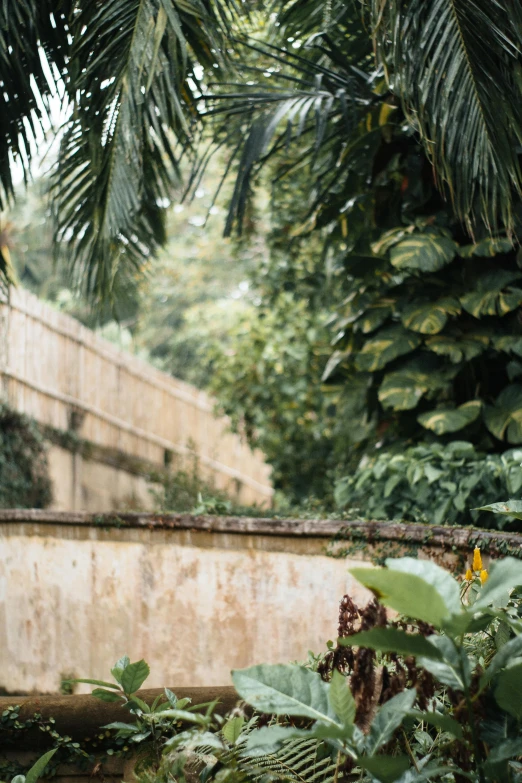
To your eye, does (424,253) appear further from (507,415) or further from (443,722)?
(443,722)

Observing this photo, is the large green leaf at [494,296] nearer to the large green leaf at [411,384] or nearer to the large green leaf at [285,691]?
the large green leaf at [411,384]

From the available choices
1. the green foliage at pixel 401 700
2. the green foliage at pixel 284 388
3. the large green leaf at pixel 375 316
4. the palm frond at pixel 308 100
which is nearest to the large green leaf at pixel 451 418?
the large green leaf at pixel 375 316

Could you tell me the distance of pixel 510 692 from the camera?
171 centimetres

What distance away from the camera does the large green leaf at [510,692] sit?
170 cm

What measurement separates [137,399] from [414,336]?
252 inches

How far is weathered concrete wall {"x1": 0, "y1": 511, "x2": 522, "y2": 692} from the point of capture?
4.13 m

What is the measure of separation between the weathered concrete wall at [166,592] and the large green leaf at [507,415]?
3.79ft

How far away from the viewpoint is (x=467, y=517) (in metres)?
4.48

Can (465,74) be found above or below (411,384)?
above

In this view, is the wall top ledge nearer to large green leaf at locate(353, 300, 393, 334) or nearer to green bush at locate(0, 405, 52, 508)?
large green leaf at locate(353, 300, 393, 334)

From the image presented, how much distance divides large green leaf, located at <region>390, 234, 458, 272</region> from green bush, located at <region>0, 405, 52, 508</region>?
15.2 ft

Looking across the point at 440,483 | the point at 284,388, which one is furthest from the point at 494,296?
the point at 284,388

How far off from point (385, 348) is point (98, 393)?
5.71 m

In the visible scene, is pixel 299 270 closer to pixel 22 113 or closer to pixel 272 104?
pixel 272 104
